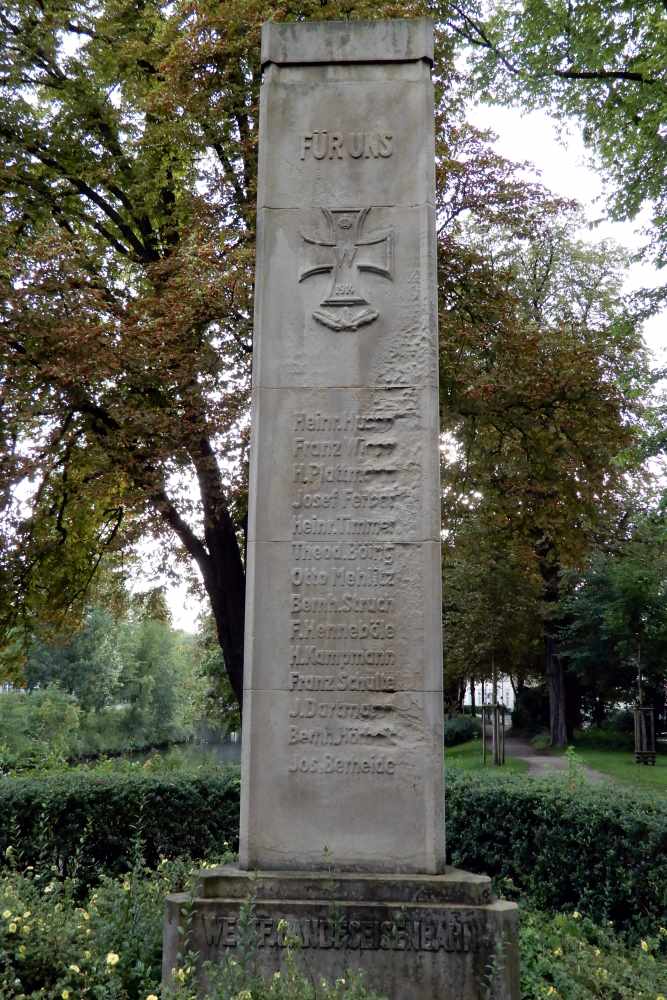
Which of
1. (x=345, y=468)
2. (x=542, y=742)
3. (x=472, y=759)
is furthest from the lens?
(x=542, y=742)

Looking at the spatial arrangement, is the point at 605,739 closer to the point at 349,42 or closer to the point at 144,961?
the point at 144,961

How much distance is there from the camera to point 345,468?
559 centimetres

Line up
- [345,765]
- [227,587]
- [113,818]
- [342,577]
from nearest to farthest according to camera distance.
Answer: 1. [345,765]
2. [342,577]
3. [113,818]
4. [227,587]

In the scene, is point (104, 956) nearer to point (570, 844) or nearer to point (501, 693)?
point (570, 844)

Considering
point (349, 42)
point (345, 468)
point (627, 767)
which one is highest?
point (349, 42)

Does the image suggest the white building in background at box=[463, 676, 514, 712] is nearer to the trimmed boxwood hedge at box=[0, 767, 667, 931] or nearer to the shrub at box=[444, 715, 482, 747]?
the shrub at box=[444, 715, 482, 747]

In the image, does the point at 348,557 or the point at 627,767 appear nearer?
the point at 348,557

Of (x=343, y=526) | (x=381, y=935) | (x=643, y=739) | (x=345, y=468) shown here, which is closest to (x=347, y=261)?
(x=345, y=468)

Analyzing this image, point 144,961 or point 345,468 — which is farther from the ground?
point 345,468

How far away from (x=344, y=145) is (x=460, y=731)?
35247 millimetres

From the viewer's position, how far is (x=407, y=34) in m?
5.96

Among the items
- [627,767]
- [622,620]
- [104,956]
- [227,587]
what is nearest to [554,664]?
[622,620]

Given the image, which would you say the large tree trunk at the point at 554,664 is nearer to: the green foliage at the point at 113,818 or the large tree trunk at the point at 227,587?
the large tree trunk at the point at 227,587

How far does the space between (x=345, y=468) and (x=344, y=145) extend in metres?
2.19
